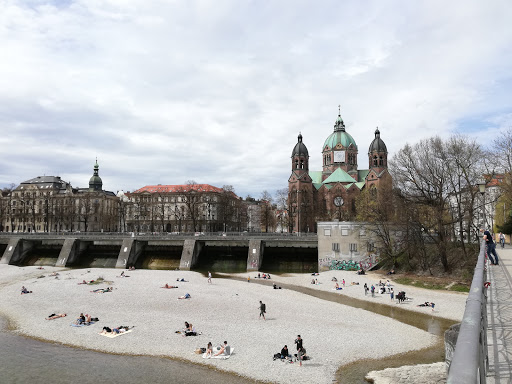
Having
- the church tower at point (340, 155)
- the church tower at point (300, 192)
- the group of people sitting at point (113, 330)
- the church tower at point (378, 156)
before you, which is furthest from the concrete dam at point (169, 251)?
the church tower at point (340, 155)

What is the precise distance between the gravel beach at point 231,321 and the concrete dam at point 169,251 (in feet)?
50.8

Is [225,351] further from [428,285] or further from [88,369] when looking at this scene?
[428,285]

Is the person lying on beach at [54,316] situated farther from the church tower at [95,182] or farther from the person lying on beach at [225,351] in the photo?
the church tower at [95,182]

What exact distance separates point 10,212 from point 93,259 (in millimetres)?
67047

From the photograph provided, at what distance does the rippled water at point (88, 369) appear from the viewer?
Result: 2014 centimetres

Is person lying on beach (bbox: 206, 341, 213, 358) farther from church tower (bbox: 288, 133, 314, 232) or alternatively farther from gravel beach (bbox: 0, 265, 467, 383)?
church tower (bbox: 288, 133, 314, 232)

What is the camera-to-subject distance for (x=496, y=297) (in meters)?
10.6

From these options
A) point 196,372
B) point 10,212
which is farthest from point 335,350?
point 10,212

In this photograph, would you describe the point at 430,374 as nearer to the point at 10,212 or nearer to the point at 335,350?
the point at 335,350

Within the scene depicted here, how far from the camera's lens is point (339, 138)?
12106cm

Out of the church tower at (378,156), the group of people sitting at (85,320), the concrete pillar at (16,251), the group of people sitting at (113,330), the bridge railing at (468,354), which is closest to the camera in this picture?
the bridge railing at (468,354)

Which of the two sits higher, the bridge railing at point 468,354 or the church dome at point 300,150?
the church dome at point 300,150

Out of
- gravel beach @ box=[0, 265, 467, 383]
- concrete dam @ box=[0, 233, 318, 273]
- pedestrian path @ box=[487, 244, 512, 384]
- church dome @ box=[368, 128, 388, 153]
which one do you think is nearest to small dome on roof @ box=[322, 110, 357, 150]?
church dome @ box=[368, 128, 388, 153]

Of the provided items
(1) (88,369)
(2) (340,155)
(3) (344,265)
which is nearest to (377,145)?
(2) (340,155)
